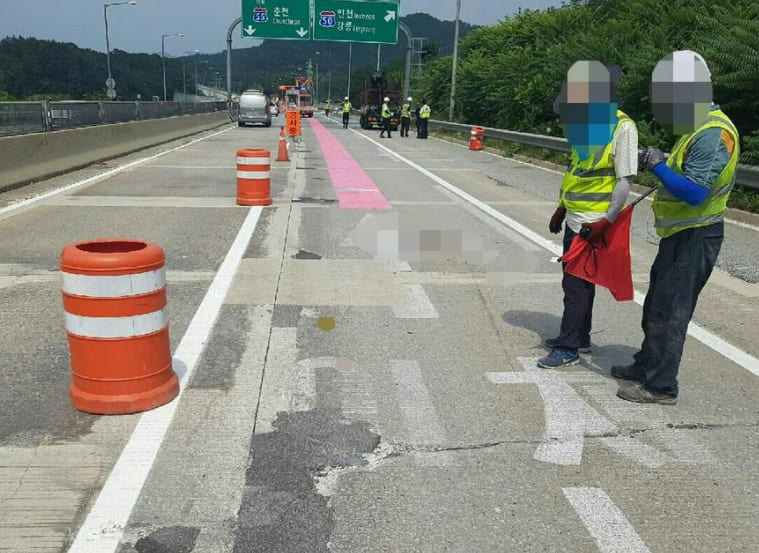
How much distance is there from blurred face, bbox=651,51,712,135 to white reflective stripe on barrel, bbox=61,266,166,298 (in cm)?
304

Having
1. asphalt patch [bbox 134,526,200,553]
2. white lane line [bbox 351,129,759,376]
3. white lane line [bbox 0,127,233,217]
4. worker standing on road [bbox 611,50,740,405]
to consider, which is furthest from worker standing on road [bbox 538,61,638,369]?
white lane line [bbox 0,127,233,217]

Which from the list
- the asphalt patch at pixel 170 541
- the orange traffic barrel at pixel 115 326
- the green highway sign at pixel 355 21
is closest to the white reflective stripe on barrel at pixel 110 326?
the orange traffic barrel at pixel 115 326

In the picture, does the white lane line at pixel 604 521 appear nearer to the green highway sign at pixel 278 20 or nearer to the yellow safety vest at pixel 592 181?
the yellow safety vest at pixel 592 181

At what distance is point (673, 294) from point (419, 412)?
1.66m

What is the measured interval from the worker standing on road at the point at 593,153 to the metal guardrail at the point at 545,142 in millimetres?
2567

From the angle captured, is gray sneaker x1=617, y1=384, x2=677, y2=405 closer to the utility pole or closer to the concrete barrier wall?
the concrete barrier wall

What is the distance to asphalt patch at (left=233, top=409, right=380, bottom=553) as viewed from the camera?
2.97 metres

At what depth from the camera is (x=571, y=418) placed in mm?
4160

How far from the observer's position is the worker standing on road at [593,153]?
4363 mm

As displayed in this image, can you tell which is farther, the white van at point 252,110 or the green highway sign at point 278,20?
the white van at point 252,110

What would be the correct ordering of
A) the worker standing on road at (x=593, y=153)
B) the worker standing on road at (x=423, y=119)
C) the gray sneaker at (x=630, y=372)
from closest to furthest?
the worker standing on road at (x=593, y=153) < the gray sneaker at (x=630, y=372) < the worker standing on road at (x=423, y=119)

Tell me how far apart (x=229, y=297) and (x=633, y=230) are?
21.0 ft

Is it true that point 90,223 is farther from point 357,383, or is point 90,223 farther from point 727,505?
point 727,505

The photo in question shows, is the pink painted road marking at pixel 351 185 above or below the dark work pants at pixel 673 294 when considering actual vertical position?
below
